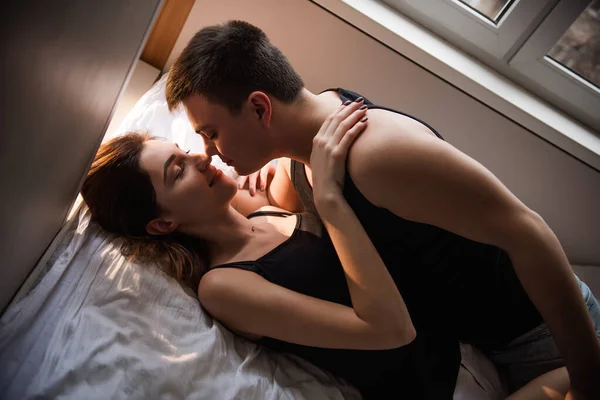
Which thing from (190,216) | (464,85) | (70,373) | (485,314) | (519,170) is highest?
(464,85)

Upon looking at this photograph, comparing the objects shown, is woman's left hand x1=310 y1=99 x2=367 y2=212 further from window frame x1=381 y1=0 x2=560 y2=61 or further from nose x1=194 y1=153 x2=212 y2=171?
window frame x1=381 y1=0 x2=560 y2=61

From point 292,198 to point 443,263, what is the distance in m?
0.47

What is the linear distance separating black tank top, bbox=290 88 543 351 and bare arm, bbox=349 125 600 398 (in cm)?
10

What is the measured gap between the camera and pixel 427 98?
1.66m

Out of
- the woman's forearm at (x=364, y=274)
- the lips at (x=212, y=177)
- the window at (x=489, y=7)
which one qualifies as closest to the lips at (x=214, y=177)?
the lips at (x=212, y=177)

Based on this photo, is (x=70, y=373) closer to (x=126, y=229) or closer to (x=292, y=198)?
(x=126, y=229)

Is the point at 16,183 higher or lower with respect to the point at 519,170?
lower

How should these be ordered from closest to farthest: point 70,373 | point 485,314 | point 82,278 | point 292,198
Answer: point 70,373, point 82,278, point 485,314, point 292,198

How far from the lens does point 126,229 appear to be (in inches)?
45.2

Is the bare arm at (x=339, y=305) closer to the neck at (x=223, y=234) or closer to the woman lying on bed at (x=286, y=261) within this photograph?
the woman lying on bed at (x=286, y=261)

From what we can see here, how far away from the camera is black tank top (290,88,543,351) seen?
1.02 meters

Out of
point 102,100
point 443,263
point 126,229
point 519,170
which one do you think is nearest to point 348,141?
point 443,263

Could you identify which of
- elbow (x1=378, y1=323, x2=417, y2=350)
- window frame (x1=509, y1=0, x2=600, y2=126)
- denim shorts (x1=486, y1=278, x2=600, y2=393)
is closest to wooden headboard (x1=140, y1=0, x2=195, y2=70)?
window frame (x1=509, y1=0, x2=600, y2=126)

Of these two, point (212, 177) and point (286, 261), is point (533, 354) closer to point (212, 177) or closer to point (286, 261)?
point (286, 261)
